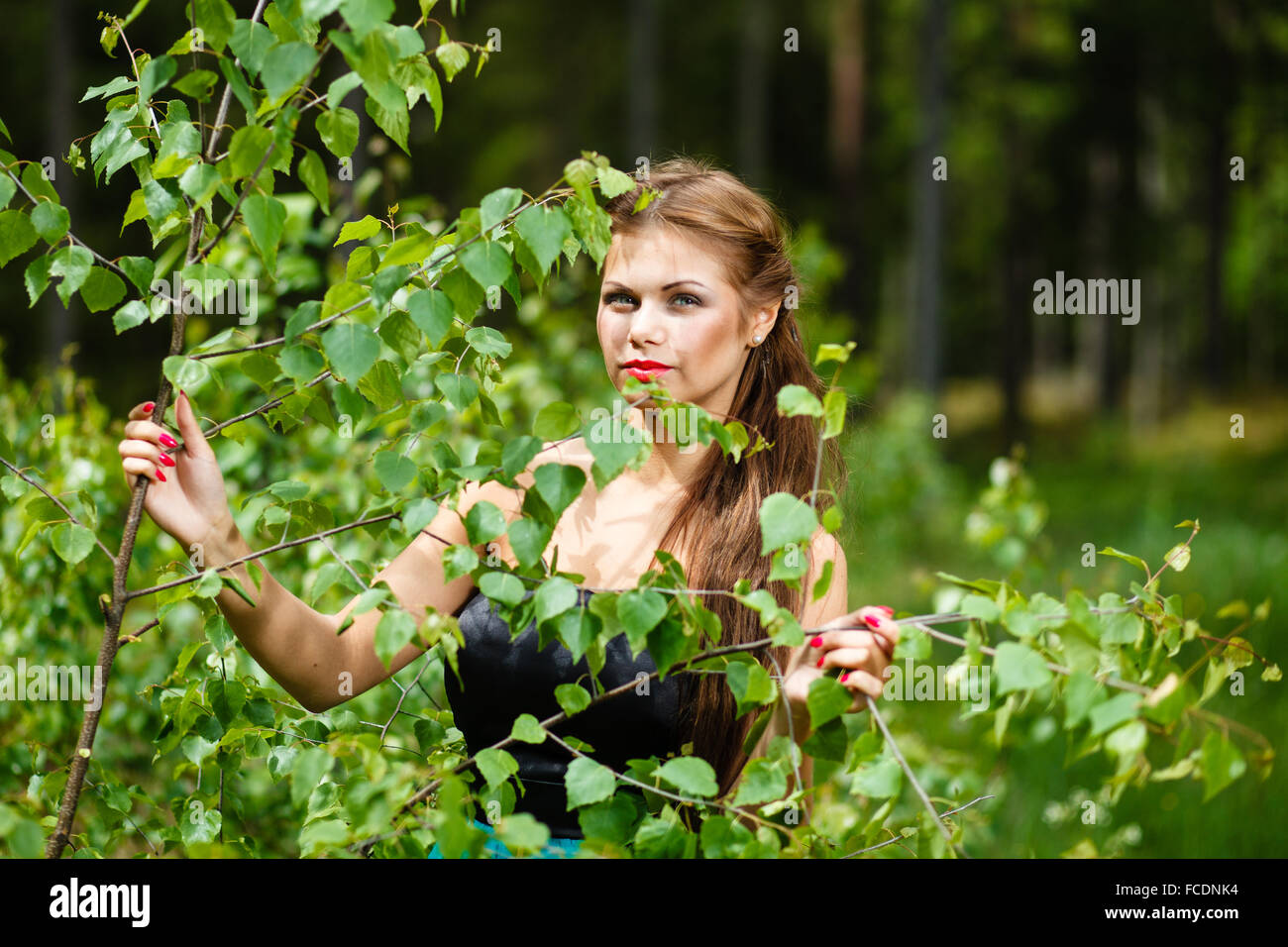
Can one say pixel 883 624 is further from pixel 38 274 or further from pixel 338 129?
pixel 38 274

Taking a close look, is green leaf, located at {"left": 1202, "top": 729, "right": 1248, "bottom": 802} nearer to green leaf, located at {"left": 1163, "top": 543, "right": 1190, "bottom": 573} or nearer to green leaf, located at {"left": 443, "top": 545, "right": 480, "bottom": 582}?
green leaf, located at {"left": 1163, "top": 543, "right": 1190, "bottom": 573}

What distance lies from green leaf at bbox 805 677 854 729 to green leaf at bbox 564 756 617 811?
10.7 inches

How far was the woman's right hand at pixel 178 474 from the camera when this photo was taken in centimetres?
161

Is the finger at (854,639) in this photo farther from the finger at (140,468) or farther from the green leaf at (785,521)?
the finger at (140,468)

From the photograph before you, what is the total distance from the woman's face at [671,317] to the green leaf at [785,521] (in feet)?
2.52

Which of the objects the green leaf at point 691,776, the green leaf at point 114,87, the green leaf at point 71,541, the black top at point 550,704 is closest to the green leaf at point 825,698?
the green leaf at point 691,776

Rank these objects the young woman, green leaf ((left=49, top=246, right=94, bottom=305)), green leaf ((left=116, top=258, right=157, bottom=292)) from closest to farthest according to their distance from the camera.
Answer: green leaf ((left=49, top=246, right=94, bottom=305)) < green leaf ((left=116, top=258, right=157, bottom=292)) < the young woman

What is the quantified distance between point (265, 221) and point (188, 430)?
0.38 m

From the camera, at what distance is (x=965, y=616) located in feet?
4.57

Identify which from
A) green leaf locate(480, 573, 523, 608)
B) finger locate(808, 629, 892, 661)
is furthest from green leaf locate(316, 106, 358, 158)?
finger locate(808, 629, 892, 661)

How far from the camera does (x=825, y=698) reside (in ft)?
4.83

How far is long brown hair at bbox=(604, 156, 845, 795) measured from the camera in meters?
2.21
